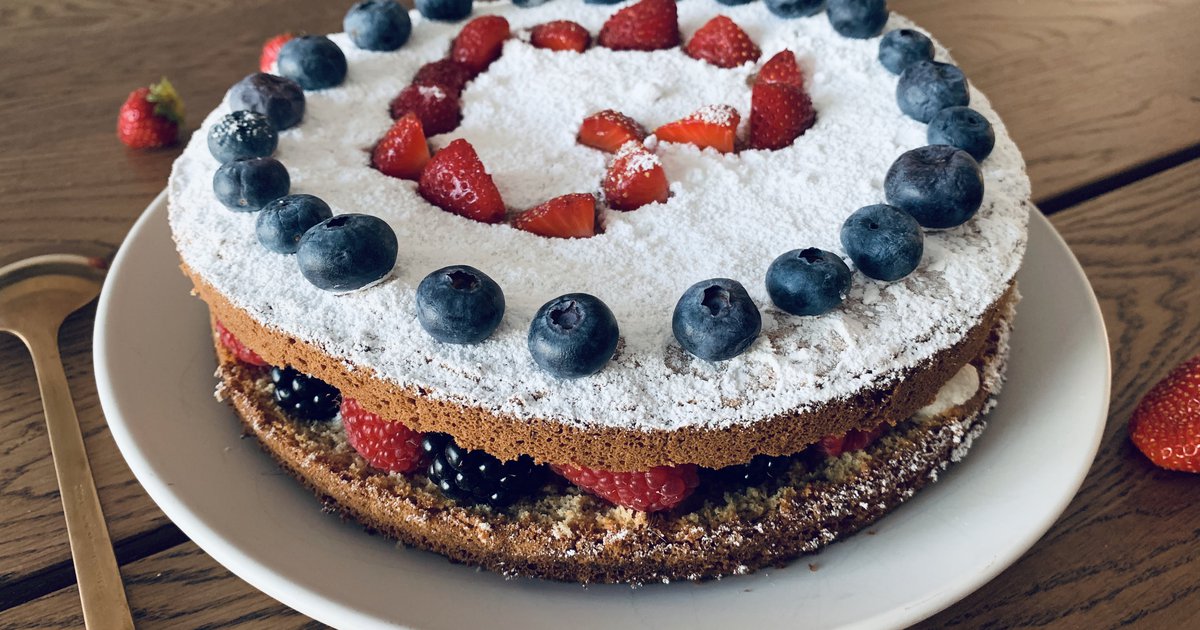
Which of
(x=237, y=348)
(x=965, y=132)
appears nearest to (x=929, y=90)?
(x=965, y=132)

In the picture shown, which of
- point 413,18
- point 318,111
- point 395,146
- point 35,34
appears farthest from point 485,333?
point 35,34

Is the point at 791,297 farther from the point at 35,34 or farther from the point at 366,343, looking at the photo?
the point at 35,34

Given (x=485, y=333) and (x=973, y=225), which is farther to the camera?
(x=973, y=225)

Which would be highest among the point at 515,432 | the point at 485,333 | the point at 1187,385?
the point at 485,333

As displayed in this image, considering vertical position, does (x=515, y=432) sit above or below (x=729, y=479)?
above

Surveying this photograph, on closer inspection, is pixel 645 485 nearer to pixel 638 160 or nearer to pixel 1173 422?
pixel 638 160

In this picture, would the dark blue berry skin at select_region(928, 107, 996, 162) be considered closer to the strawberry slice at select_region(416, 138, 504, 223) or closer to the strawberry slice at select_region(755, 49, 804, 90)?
the strawberry slice at select_region(755, 49, 804, 90)

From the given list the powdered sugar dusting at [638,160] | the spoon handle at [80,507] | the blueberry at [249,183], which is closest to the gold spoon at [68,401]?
the spoon handle at [80,507]
